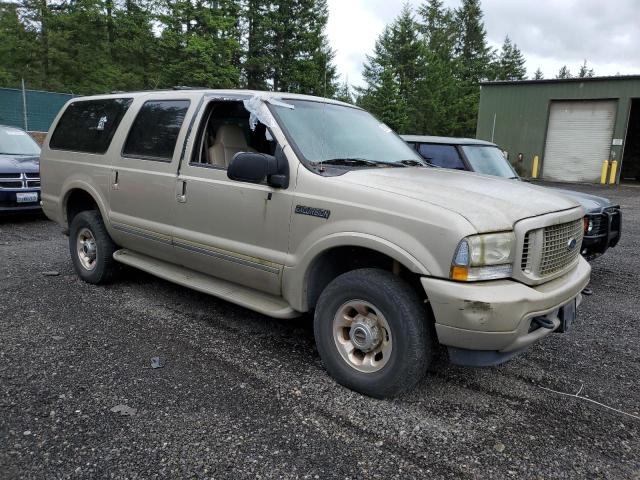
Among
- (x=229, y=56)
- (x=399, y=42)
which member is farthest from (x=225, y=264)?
(x=399, y=42)

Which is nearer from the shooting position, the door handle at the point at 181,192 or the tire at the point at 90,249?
the door handle at the point at 181,192

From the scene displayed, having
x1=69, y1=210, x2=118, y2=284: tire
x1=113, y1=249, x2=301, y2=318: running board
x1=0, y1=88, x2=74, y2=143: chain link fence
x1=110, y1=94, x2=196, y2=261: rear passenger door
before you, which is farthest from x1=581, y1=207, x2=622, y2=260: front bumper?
x1=0, y1=88, x2=74, y2=143: chain link fence

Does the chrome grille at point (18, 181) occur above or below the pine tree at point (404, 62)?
below

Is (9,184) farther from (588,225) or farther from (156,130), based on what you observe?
(588,225)

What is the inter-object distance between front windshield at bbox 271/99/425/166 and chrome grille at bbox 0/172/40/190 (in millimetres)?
6841

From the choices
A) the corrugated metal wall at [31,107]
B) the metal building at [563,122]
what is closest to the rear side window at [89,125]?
the corrugated metal wall at [31,107]

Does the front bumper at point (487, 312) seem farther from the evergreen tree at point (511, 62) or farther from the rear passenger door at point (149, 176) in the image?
the evergreen tree at point (511, 62)

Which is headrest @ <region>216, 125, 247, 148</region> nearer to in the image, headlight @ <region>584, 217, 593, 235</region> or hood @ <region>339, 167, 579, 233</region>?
hood @ <region>339, 167, 579, 233</region>

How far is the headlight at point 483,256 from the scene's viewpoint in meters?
2.70

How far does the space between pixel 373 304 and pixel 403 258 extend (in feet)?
1.22

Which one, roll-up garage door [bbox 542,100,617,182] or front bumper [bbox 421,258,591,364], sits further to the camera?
roll-up garage door [bbox 542,100,617,182]

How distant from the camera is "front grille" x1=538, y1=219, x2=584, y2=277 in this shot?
3.01 meters

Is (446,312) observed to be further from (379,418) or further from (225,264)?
(225,264)

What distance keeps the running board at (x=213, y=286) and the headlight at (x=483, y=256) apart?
131 centimetres
